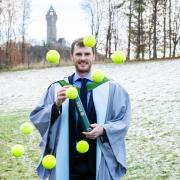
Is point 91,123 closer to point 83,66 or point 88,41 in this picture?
point 83,66

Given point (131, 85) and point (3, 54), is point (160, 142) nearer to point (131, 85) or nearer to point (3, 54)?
point (131, 85)

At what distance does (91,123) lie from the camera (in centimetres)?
320

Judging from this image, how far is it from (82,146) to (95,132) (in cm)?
15

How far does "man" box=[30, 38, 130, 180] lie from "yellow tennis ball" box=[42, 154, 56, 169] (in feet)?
0.37

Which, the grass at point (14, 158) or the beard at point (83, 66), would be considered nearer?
the beard at point (83, 66)

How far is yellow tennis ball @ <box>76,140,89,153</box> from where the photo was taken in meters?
3.06

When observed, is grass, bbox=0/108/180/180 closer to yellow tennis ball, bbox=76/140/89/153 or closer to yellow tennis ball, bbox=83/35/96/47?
yellow tennis ball, bbox=76/140/89/153

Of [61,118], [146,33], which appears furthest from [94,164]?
[146,33]

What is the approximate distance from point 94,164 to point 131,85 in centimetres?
1501

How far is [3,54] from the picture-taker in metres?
42.3

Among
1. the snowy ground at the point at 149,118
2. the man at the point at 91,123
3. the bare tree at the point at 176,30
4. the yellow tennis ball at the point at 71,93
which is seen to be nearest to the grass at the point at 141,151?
the snowy ground at the point at 149,118

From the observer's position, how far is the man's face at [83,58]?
317 cm

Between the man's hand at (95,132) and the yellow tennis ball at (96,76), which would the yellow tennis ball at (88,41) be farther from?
the man's hand at (95,132)

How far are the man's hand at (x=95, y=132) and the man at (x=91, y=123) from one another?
0.21 ft
